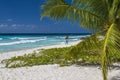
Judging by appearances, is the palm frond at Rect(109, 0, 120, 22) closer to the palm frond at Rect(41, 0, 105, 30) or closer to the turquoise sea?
the palm frond at Rect(41, 0, 105, 30)

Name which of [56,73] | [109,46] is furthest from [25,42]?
[109,46]

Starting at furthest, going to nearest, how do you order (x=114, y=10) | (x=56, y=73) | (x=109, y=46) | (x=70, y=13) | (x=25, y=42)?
(x=25, y=42), (x=56, y=73), (x=70, y=13), (x=114, y=10), (x=109, y=46)

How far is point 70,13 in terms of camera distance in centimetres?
817

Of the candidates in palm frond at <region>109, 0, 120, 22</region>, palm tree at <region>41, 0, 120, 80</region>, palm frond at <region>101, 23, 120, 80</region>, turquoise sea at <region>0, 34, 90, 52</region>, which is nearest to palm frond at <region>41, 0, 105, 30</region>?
palm tree at <region>41, 0, 120, 80</region>

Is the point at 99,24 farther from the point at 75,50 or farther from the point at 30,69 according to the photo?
the point at 30,69

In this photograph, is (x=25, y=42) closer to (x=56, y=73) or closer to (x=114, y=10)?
(x=56, y=73)

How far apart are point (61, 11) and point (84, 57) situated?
453cm

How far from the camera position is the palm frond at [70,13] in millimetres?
7988

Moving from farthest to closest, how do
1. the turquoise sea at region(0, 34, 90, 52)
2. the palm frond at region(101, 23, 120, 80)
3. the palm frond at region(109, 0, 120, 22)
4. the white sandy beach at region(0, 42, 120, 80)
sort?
1. the turquoise sea at region(0, 34, 90, 52)
2. the white sandy beach at region(0, 42, 120, 80)
3. the palm frond at region(109, 0, 120, 22)
4. the palm frond at region(101, 23, 120, 80)

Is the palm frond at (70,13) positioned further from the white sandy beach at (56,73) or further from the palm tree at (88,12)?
the white sandy beach at (56,73)

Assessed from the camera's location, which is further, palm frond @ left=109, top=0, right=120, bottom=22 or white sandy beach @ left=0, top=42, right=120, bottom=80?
white sandy beach @ left=0, top=42, right=120, bottom=80

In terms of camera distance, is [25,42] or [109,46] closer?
[109,46]

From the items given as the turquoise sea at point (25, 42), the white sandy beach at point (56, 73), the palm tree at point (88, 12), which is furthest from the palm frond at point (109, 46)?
the turquoise sea at point (25, 42)

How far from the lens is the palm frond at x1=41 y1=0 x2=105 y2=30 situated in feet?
26.2
